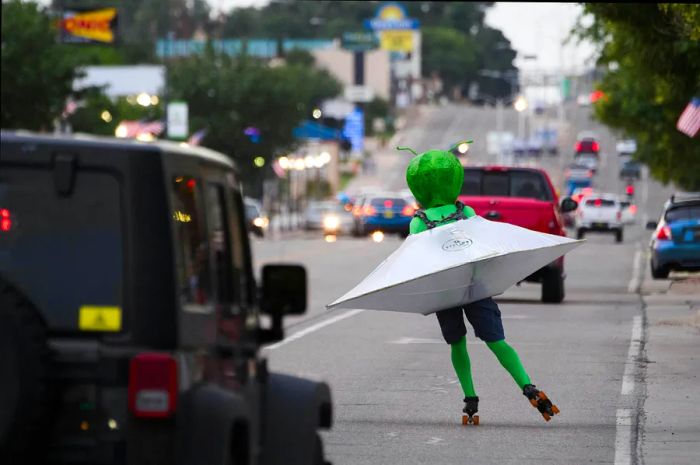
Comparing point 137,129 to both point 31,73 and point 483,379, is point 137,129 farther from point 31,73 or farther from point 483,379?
point 483,379

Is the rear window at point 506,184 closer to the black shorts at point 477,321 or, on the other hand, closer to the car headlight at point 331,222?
the black shorts at point 477,321

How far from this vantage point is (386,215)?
201 feet

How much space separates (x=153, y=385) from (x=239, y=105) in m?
90.2

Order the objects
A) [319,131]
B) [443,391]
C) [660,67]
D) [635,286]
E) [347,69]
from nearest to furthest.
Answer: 1. [443,391]
2. [660,67]
3. [635,286]
4. [319,131]
5. [347,69]

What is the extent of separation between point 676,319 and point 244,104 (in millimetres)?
73479

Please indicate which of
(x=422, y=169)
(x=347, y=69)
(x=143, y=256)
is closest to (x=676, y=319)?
(x=422, y=169)

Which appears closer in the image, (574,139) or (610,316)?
(610,316)

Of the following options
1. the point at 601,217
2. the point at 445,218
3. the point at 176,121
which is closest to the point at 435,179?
the point at 445,218

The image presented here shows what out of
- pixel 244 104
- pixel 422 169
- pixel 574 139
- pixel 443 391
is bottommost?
pixel 574 139

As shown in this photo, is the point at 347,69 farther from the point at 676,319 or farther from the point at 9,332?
the point at 9,332

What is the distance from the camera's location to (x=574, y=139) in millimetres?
173875

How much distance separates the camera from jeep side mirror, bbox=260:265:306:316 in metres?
Answer: 7.36

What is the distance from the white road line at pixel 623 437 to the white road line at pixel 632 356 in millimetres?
1403

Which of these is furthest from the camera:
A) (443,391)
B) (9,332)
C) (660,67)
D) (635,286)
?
(635,286)
